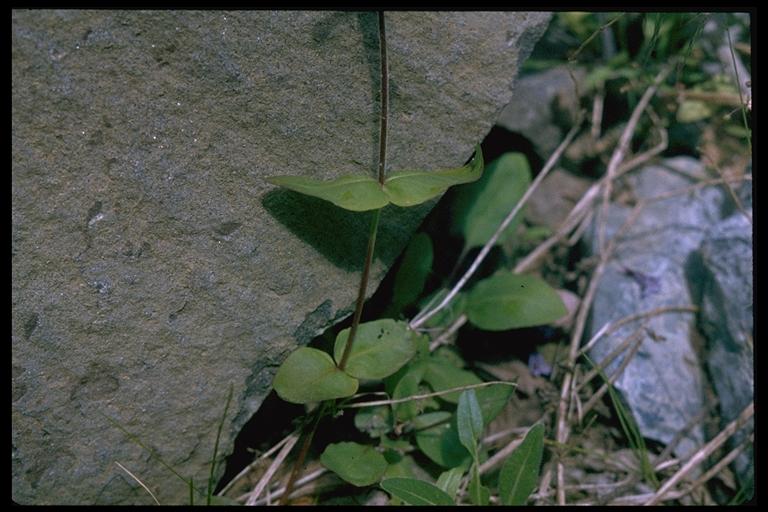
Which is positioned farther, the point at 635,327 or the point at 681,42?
the point at 681,42

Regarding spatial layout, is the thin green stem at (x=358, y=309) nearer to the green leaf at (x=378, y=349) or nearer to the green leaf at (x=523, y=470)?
the green leaf at (x=378, y=349)

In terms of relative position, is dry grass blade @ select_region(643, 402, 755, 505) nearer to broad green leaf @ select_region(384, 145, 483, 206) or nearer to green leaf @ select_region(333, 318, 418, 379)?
green leaf @ select_region(333, 318, 418, 379)

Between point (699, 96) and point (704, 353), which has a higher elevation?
point (699, 96)

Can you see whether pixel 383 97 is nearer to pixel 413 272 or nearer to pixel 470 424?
pixel 413 272

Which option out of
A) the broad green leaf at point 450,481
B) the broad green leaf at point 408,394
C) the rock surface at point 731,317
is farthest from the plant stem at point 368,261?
the rock surface at point 731,317

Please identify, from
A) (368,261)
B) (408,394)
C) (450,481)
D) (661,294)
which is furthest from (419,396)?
(661,294)

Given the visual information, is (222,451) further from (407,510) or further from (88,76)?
(88,76)
